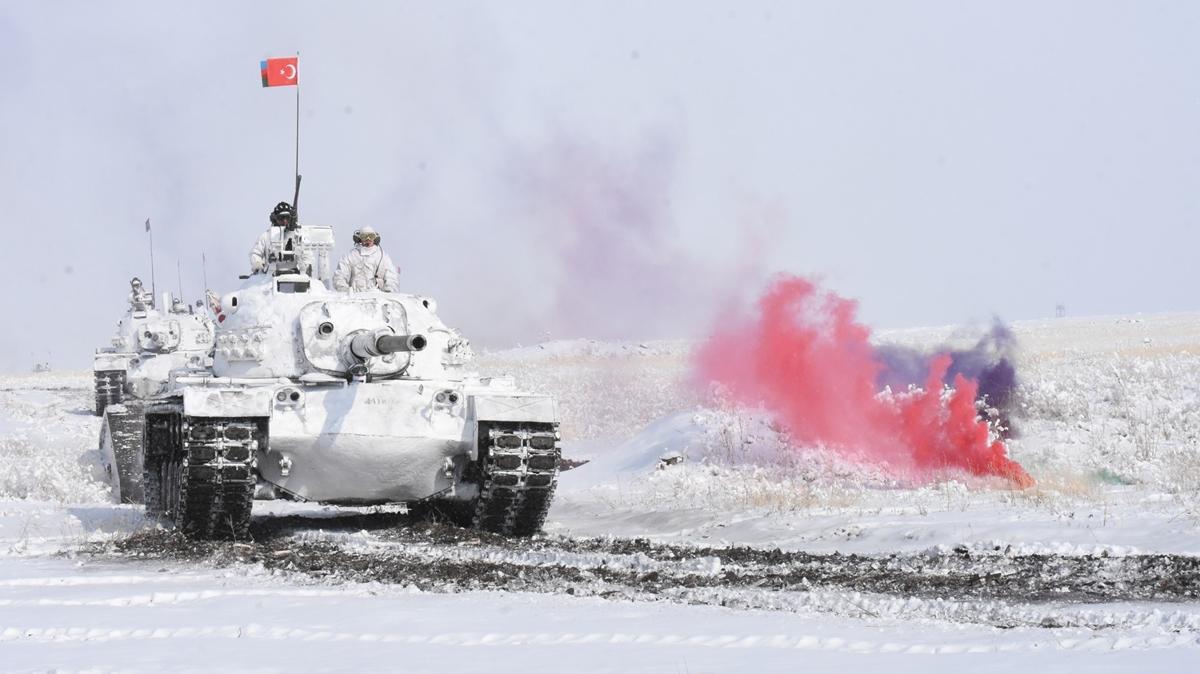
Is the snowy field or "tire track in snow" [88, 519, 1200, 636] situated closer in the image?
the snowy field

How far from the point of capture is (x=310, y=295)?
55.8 feet

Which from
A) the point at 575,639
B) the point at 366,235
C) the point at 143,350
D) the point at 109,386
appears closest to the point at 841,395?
the point at 366,235

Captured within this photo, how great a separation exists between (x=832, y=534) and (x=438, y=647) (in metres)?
7.21

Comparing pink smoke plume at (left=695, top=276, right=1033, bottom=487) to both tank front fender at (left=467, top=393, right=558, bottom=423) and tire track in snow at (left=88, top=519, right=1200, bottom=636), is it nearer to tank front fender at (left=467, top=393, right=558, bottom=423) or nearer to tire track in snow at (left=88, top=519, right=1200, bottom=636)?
tank front fender at (left=467, top=393, right=558, bottom=423)

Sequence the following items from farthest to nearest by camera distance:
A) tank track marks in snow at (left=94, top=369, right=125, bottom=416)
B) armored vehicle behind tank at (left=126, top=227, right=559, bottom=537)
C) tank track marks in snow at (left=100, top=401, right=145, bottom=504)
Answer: tank track marks in snow at (left=94, top=369, right=125, bottom=416), tank track marks in snow at (left=100, top=401, right=145, bottom=504), armored vehicle behind tank at (left=126, top=227, right=559, bottom=537)

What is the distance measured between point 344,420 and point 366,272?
326 centimetres

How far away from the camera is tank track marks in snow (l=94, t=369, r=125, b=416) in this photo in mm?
39406

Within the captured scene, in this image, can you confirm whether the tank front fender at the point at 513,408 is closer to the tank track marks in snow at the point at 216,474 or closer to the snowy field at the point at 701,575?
the snowy field at the point at 701,575

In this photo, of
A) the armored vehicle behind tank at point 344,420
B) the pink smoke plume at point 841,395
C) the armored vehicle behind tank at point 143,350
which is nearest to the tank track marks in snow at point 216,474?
the armored vehicle behind tank at point 344,420

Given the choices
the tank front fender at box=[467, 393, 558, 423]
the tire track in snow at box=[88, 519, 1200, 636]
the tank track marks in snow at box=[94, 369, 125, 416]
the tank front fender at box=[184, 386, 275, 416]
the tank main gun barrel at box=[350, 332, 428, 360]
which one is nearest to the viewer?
the tire track in snow at box=[88, 519, 1200, 636]

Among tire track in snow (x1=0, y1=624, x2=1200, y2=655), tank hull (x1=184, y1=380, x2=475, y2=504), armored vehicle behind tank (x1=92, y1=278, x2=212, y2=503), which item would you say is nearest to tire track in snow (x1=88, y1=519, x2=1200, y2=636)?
tire track in snow (x1=0, y1=624, x2=1200, y2=655)

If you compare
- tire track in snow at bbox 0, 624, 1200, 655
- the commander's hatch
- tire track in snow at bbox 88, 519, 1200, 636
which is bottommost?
tire track in snow at bbox 88, 519, 1200, 636

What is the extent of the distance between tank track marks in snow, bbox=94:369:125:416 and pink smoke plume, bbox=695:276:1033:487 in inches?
758

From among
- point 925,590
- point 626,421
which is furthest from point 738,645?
point 626,421
